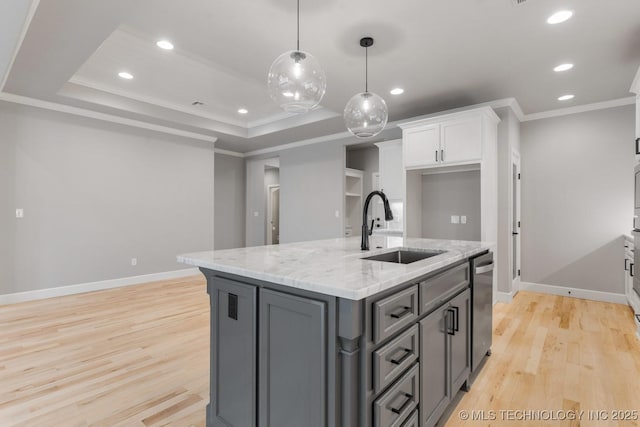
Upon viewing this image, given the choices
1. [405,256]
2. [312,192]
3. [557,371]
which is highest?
[312,192]

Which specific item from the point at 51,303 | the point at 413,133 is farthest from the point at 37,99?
the point at 413,133

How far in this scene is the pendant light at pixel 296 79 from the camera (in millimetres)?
1979

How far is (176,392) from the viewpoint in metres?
2.19

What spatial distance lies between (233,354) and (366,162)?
5931mm

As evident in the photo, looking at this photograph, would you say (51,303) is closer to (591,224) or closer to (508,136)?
(508,136)

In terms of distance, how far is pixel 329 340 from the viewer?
3.98 feet

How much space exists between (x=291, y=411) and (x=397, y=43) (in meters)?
3.02

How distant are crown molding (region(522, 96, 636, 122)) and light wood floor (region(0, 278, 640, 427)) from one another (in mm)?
2666

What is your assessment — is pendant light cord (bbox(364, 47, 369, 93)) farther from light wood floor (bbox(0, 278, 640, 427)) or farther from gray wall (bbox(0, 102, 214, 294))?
gray wall (bbox(0, 102, 214, 294))

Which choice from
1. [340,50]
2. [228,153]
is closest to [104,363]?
[340,50]

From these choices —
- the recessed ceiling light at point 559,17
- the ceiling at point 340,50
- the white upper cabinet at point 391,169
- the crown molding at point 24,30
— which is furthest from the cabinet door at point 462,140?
the crown molding at point 24,30

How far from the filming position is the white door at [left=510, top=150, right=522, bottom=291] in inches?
185

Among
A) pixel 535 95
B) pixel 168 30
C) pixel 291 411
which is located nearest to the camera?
pixel 291 411

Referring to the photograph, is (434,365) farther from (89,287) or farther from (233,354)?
(89,287)
